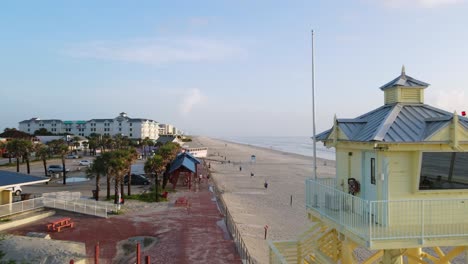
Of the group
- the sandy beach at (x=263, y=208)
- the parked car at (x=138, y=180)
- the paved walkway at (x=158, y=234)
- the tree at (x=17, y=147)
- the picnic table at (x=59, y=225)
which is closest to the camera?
the paved walkway at (x=158, y=234)

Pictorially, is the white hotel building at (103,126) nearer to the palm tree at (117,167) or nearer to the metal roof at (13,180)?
the palm tree at (117,167)

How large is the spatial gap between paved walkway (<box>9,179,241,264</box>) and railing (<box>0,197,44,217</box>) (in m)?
1.48

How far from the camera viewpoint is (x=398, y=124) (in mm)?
8336

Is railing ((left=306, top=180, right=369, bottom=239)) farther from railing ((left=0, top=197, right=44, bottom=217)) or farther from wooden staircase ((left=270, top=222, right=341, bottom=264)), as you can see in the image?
railing ((left=0, top=197, right=44, bottom=217))

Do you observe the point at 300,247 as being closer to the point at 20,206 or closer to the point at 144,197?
the point at 20,206

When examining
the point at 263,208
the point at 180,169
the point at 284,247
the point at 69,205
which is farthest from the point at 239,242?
the point at 180,169

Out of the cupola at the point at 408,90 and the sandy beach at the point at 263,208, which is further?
the sandy beach at the point at 263,208

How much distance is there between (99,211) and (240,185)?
79.6ft

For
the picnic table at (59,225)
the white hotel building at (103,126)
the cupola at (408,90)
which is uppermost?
the white hotel building at (103,126)

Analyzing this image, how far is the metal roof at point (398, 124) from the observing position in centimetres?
782

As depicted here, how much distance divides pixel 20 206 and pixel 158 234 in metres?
9.37

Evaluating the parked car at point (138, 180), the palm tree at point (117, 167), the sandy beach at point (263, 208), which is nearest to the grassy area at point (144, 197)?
the palm tree at point (117, 167)

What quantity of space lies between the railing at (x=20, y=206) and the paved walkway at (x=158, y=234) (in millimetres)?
1480

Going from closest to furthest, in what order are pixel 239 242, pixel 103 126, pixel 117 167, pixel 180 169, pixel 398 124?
pixel 398 124 → pixel 239 242 → pixel 117 167 → pixel 180 169 → pixel 103 126
